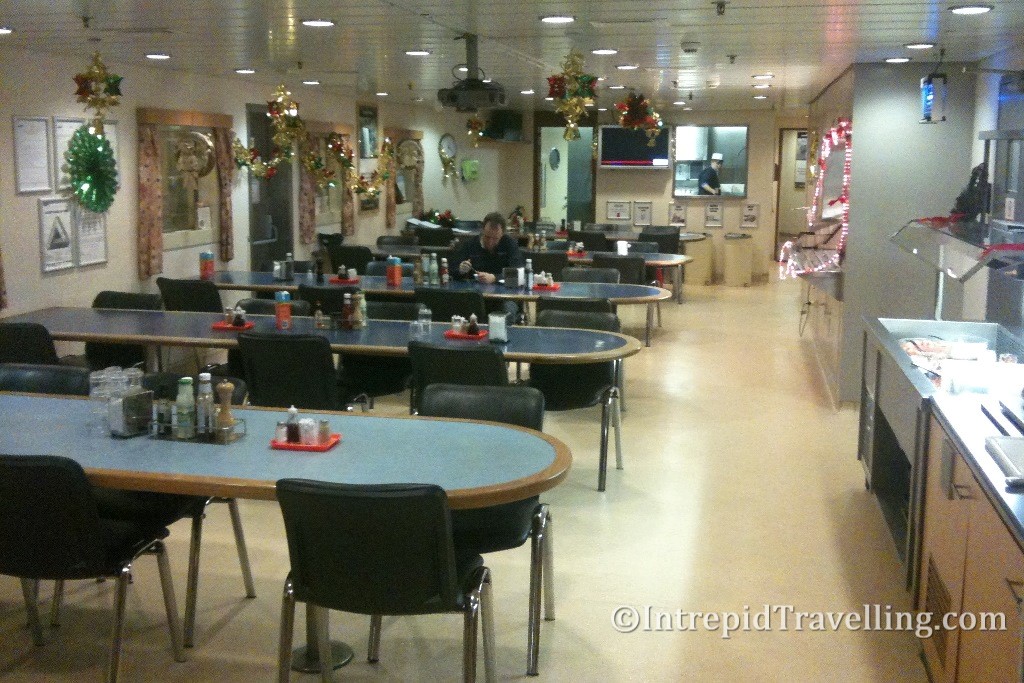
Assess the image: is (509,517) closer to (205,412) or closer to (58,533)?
(205,412)

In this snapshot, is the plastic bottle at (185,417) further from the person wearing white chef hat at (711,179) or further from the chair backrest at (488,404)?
the person wearing white chef hat at (711,179)

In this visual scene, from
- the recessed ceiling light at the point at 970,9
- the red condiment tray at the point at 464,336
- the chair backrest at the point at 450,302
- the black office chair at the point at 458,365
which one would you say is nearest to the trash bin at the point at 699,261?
the chair backrest at the point at 450,302

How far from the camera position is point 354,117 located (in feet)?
40.5

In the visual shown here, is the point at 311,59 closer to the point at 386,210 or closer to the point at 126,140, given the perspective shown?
the point at 126,140

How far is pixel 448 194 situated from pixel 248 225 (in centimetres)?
563

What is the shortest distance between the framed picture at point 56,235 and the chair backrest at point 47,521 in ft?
14.9

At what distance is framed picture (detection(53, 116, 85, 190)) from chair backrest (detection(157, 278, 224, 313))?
94cm

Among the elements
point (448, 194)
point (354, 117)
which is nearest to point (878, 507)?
point (354, 117)

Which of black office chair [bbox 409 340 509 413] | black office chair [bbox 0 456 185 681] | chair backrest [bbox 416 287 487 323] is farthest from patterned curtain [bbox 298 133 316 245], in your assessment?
black office chair [bbox 0 456 185 681]

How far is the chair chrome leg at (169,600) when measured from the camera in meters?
3.47

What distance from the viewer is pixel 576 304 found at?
6.98 metres

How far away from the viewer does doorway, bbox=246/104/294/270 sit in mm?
10312

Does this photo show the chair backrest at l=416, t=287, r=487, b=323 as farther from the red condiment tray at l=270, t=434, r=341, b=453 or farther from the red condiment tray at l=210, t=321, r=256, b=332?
the red condiment tray at l=270, t=434, r=341, b=453

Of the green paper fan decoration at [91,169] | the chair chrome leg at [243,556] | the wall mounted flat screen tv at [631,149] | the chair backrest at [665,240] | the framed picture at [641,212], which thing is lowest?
the chair chrome leg at [243,556]
